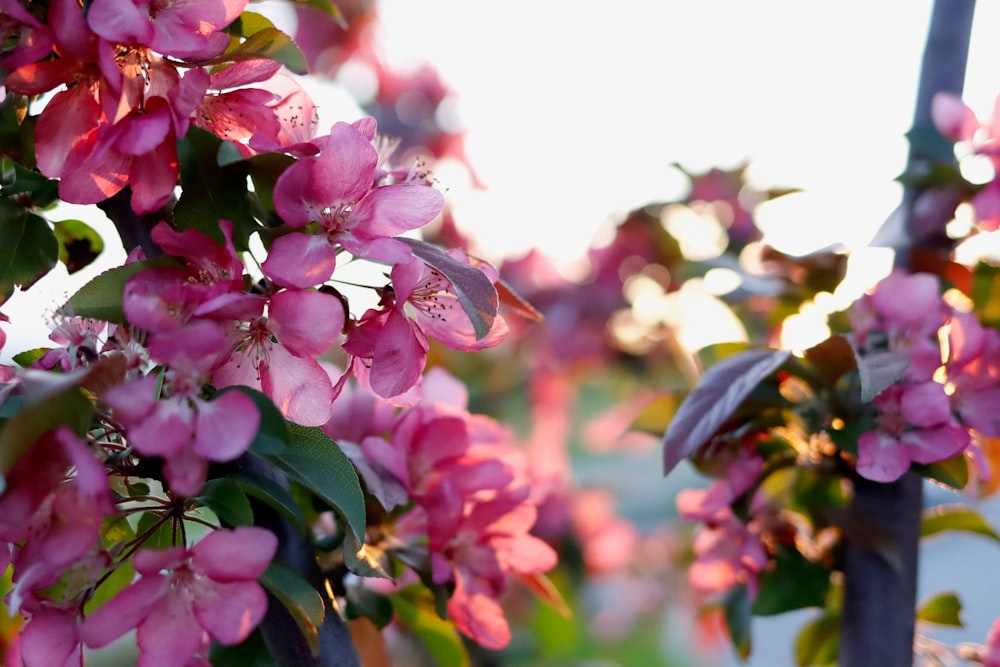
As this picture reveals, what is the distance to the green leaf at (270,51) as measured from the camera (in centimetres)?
50

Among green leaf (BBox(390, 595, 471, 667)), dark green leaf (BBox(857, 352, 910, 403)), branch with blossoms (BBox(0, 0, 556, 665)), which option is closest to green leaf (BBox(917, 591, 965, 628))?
dark green leaf (BBox(857, 352, 910, 403))

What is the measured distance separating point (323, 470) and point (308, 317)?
9cm

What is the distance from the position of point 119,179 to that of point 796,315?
0.69 meters

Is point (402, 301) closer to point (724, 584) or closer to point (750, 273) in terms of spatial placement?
point (724, 584)

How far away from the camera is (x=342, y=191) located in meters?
0.48

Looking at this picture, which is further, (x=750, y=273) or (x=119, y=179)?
(x=750, y=273)

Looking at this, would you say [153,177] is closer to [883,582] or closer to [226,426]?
[226,426]

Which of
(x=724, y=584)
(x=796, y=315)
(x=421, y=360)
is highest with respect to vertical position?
(x=421, y=360)

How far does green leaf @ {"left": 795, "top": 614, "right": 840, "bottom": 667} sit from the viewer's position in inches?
33.4

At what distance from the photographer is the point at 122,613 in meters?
0.44

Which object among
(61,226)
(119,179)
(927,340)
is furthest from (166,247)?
(927,340)

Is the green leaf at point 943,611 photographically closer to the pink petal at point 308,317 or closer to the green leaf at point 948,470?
the green leaf at point 948,470

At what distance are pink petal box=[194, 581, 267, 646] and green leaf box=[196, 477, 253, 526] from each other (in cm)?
5

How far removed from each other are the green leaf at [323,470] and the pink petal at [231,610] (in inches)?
2.3
